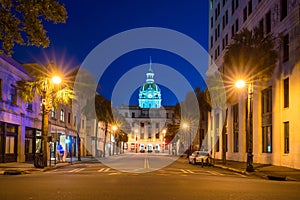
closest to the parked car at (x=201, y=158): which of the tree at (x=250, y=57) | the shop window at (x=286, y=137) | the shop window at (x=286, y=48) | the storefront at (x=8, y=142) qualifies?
the shop window at (x=286, y=137)

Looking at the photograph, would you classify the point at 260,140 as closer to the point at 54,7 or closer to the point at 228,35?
the point at 228,35

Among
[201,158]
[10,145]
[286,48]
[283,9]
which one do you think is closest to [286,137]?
[286,48]

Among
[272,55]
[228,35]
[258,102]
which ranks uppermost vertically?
[228,35]

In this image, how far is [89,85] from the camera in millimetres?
51938

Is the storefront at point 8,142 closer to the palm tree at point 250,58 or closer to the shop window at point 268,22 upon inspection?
the palm tree at point 250,58

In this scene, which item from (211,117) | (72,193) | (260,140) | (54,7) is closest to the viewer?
(72,193)

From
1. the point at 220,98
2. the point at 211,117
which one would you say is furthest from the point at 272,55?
the point at 211,117

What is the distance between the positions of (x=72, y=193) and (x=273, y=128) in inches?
1112

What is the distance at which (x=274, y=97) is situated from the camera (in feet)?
127

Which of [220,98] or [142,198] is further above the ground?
[220,98]

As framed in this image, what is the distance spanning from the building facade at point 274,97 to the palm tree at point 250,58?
1098 millimetres

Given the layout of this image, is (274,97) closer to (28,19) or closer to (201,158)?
(201,158)

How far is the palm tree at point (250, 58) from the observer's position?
3466 cm

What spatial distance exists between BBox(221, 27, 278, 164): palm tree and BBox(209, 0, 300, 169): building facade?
3.60 feet
